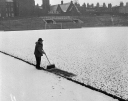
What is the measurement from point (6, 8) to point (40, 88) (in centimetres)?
7927

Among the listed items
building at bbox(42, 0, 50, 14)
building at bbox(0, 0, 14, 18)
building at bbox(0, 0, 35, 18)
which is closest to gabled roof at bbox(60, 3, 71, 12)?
building at bbox(42, 0, 50, 14)

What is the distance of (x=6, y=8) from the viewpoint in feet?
260

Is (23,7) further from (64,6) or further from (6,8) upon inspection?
(64,6)

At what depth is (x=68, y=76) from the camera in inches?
334

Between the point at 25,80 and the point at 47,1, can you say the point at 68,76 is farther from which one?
the point at 47,1

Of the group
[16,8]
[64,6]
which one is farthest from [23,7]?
[64,6]

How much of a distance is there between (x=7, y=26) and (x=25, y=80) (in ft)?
166

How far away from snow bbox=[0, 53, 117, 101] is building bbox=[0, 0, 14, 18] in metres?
74.1

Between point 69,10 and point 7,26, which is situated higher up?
point 69,10

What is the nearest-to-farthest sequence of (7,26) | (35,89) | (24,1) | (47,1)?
1. (35,89)
2. (7,26)
3. (24,1)
4. (47,1)

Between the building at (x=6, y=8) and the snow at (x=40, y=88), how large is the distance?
7408cm

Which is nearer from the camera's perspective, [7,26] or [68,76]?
[68,76]

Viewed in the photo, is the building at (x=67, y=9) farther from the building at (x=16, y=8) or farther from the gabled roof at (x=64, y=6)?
the building at (x=16, y=8)

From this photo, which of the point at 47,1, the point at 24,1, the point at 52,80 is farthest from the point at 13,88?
the point at 47,1
